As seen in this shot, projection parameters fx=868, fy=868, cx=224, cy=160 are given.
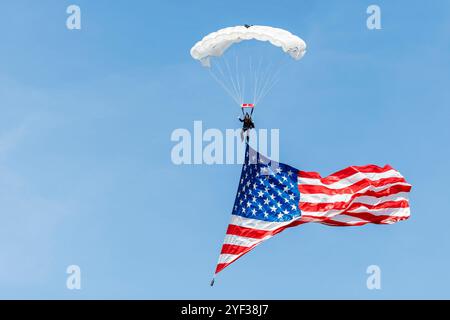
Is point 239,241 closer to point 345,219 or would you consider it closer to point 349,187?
point 345,219

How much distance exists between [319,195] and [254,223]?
436 centimetres

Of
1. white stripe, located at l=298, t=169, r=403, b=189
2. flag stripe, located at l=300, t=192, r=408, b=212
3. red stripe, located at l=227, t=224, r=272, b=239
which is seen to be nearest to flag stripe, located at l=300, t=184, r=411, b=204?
flag stripe, located at l=300, t=192, r=408, b=212

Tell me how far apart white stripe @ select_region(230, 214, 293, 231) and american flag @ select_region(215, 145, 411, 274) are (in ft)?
0.28

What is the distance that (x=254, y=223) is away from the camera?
4878 cm

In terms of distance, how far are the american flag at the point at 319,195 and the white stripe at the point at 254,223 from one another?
3.3 inches

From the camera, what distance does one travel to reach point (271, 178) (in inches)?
1996

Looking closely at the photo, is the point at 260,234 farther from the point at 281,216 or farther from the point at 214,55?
the point at 214,55

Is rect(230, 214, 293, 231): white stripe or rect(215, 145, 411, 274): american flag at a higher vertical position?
rect(215, 145, 411, 274): american flag

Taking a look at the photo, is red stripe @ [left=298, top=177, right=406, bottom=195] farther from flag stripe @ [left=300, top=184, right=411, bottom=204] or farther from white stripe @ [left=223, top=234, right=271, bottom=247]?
white stripe @ [left=223, top=234, right=271, bottom=247]

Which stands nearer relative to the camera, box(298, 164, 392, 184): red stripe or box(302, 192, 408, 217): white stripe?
box(302, 192, 408, 217): white stripe

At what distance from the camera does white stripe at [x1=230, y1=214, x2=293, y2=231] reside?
48594 mm

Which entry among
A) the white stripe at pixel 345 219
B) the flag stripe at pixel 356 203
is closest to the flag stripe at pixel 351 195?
the flag stripe at pixel 356 203
